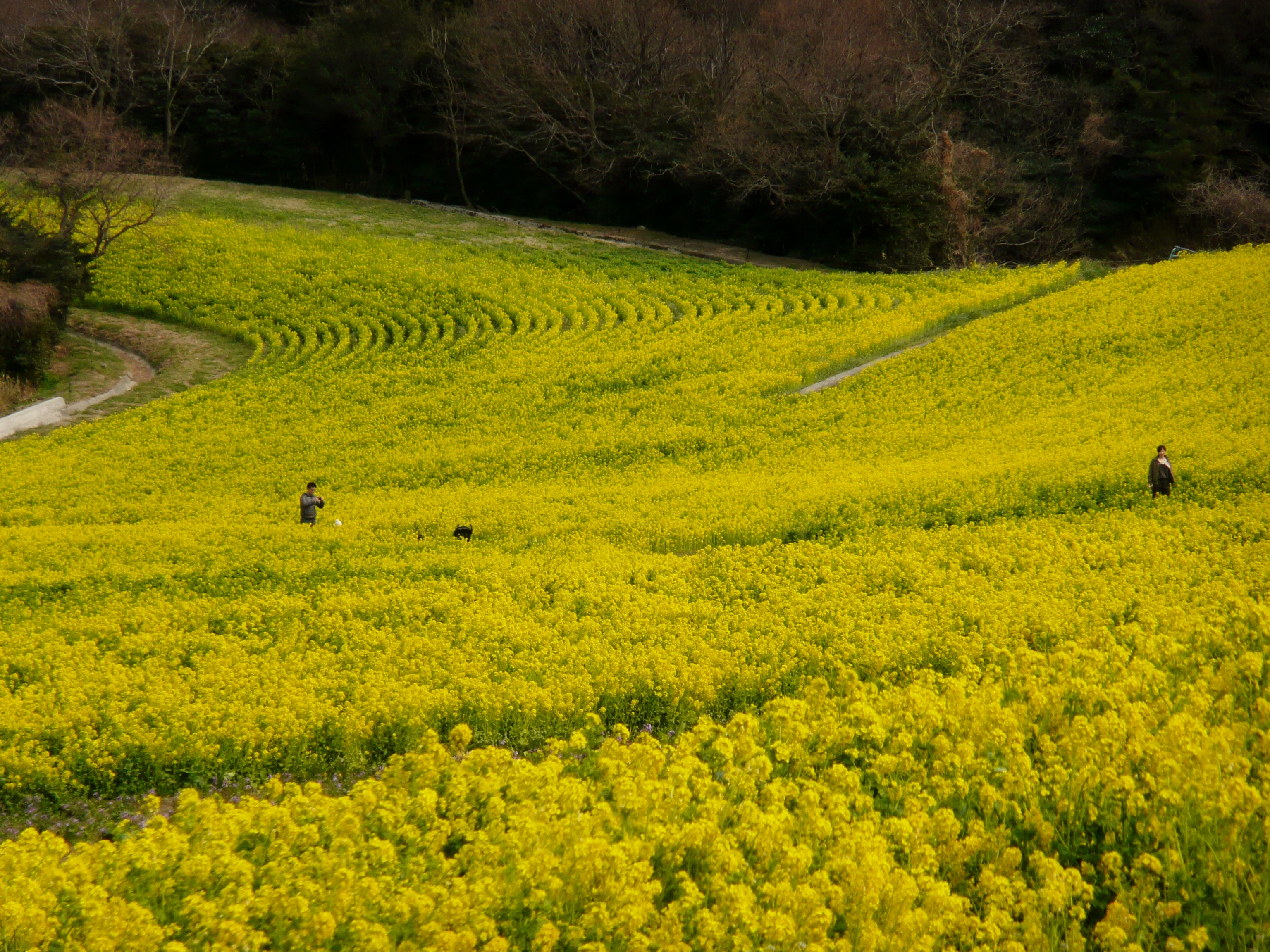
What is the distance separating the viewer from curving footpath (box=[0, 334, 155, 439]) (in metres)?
29.6

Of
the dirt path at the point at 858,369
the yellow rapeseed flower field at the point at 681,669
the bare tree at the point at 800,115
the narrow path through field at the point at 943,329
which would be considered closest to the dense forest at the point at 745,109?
the bare tree at the point at 800,115

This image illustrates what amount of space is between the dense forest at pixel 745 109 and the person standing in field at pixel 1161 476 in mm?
35655

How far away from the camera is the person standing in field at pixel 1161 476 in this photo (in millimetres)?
14727

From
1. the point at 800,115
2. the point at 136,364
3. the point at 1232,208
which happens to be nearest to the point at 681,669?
the point at 136,364

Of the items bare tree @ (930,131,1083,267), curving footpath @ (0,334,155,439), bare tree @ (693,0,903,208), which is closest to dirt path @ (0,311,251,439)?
curving footpath @ (0,334,155,439)

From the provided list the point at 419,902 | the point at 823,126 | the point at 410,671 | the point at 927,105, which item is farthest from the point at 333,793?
the point at 927,105

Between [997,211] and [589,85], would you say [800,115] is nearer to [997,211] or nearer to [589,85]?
[997,211]

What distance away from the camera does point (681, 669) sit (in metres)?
9.77

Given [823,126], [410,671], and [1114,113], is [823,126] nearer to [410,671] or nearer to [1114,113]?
[1114,113]

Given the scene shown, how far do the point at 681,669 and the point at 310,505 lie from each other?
10.7 meters

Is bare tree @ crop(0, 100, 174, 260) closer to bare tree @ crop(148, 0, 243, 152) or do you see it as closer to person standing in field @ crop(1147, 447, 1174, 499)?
bare tree @ crop(148, 0, 243, 152)

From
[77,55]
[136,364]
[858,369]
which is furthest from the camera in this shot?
[77,55]

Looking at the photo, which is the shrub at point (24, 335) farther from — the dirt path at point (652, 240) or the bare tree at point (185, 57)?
the bare tree at point (185, 57)

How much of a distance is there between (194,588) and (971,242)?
1777 inches
